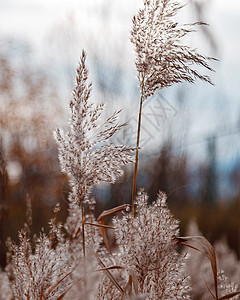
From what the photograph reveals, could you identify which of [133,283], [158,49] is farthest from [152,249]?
[158,49]

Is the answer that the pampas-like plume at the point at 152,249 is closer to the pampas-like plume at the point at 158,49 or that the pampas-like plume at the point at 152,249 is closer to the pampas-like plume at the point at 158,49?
the pampas-like plume at the point at 158,49

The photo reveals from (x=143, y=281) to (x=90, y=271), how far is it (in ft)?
0.88

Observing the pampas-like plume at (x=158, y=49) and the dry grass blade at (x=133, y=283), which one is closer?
the dry grass blade at (x=133, y=283)

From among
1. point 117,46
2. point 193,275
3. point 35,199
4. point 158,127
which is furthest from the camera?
point 35,199

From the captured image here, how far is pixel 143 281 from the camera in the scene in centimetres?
78

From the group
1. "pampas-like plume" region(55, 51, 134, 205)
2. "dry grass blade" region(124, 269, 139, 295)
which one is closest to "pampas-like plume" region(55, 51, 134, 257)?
"pampas-like plume" region(55, 51, 134, 205)

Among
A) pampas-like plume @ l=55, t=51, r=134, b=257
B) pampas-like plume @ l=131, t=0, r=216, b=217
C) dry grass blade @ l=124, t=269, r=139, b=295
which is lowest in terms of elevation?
dry grass blade @ l=124, t=269, r=139, b=295

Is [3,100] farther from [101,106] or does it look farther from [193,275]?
[101,106]

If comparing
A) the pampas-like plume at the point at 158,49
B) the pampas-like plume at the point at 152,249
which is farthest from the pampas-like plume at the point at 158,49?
the pampas-like plume at the point at 152,249

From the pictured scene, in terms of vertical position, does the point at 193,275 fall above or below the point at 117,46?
below

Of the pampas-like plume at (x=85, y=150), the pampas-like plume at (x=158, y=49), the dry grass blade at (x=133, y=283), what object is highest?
the pampas-like plume at (x=158, y=49)

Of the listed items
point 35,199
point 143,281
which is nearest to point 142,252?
point 143,281

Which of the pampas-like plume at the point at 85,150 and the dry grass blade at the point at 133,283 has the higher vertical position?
the pampas-like plume at the point at 85,150

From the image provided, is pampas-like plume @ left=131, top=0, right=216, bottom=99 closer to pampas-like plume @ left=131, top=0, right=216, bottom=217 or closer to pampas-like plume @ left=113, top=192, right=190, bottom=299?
pampas-like plume @ left=131, top=0, right=216, bottom=217
